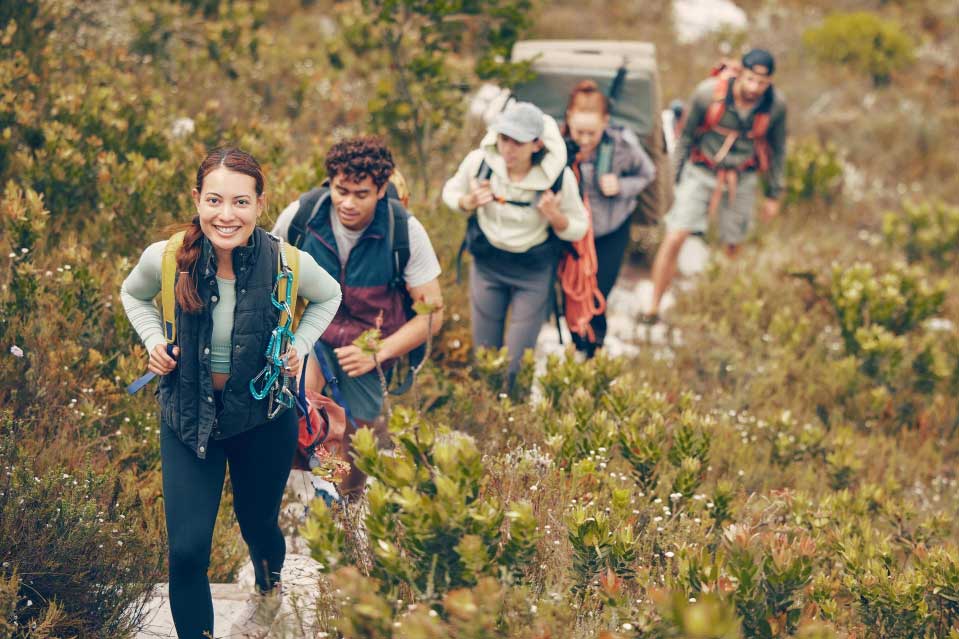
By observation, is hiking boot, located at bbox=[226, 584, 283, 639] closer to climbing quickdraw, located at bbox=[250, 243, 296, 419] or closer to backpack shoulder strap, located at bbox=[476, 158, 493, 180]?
climbing quickdraw, located at bbox=[250, 243, 296, 419]

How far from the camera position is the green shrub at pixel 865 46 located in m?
13.9

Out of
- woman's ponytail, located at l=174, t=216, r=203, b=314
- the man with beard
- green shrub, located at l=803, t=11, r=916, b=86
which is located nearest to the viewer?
woman's ponytail, located at l=174, t=216, r=203, b=314

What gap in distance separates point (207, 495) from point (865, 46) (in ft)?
44.3

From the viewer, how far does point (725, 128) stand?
689cm

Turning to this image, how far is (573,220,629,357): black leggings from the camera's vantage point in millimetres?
5696

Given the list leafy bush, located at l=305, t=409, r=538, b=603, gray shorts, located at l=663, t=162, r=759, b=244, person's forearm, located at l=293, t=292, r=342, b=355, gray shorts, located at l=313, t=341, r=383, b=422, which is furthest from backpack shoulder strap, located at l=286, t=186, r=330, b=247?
gray shorts, located at l=663, t=162, r=759, b=244

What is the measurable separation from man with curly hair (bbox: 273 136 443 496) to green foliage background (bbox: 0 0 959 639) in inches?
22.4

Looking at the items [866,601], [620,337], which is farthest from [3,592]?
[620,337]

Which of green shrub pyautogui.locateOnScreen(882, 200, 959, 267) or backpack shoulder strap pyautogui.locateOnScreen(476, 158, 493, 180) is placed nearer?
backpack shoulder strap pyautogui.locateOnScreen(476, 158, 493, 180)

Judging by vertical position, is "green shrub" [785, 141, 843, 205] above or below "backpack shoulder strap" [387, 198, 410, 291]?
below

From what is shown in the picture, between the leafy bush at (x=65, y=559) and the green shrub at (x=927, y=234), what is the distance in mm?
7824

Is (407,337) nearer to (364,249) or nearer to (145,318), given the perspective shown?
(364,249)

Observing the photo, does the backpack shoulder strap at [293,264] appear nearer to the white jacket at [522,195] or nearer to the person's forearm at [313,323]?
the person's forearm at [313,323]

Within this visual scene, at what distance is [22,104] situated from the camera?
5.93m
